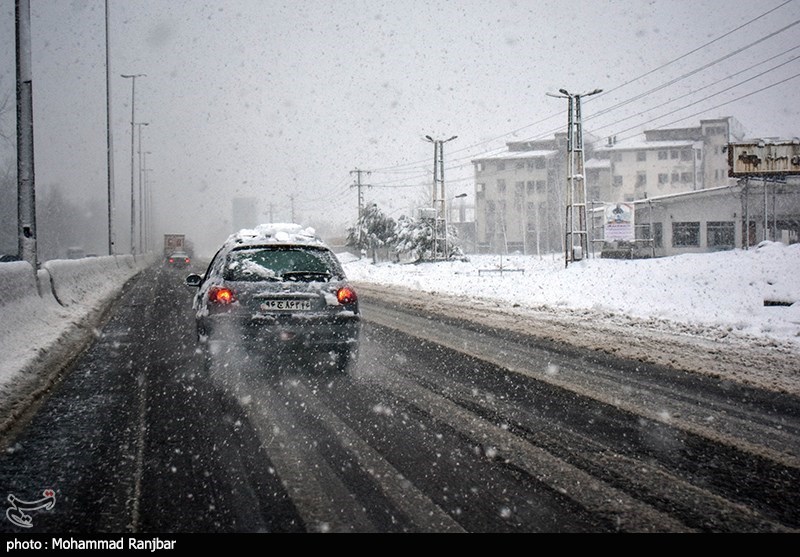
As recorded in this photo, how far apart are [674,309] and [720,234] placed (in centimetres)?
3617

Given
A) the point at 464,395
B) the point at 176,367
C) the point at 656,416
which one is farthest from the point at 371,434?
the point at 176,367

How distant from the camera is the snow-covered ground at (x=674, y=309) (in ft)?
24.4

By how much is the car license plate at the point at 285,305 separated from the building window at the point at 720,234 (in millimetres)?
43546

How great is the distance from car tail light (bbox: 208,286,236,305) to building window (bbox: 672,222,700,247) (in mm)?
45928

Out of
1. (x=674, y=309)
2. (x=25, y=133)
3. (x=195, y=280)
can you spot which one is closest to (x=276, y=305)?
(x=195, y=280)

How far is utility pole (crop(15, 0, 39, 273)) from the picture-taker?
1109 centimetres

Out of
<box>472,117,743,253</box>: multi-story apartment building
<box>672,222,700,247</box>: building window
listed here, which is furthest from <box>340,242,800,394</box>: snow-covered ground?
<box>472,117,743,253</box>: multi-story apartment building

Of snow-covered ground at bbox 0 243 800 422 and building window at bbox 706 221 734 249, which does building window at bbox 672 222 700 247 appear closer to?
building window at bbox 706 221 734 249

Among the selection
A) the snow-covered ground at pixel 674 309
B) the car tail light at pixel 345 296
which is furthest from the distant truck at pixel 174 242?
the car tail light at pixel 345 296

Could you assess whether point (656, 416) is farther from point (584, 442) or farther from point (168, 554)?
point (168, 554)

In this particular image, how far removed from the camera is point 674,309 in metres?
12.4

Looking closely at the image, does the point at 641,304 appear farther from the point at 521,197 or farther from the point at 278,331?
the point at 521,197

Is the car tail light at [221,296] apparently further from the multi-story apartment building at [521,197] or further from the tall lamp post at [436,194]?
the multi-story apartment building at [521,197]

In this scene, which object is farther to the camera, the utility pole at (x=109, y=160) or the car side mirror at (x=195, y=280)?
the utility pole at (x=109, y=160)
